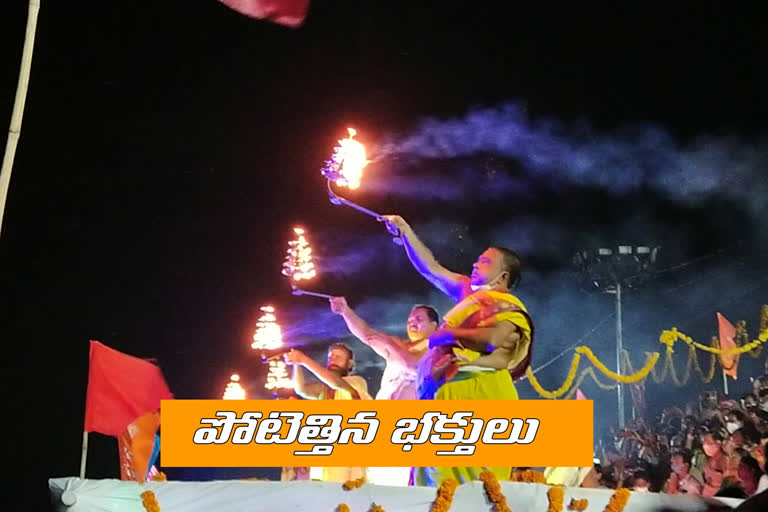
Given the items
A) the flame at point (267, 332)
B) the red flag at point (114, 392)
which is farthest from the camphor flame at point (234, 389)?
the red flag at point (114, 392)

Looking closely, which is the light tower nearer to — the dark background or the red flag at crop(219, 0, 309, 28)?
the dark background

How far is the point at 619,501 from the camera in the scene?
3322mm

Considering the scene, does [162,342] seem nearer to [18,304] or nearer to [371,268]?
[18,304]

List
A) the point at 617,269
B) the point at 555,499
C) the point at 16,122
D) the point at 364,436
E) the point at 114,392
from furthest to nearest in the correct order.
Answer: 1. the point at 617,269
2. the point at 364,436
3. the point at 114,392
4. the point at 16,122
5. the point at 555,499

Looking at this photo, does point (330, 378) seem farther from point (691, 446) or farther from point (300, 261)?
point (691, 446)

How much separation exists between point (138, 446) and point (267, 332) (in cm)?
149

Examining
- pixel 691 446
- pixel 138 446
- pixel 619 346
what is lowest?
pixel 691 446

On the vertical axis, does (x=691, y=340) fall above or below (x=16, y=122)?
below

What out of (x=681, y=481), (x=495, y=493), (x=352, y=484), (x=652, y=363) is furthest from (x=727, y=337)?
(x=352, y=484)

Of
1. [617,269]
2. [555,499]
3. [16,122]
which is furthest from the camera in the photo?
[617,269]

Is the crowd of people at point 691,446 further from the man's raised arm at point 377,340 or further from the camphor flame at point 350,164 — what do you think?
the camphor flame at point 350,164

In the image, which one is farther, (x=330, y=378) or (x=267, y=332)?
(x=267, y=332)

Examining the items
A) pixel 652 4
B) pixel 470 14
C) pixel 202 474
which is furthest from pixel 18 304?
pixel 652 4

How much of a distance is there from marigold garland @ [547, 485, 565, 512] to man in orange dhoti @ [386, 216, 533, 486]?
4.98 feet
